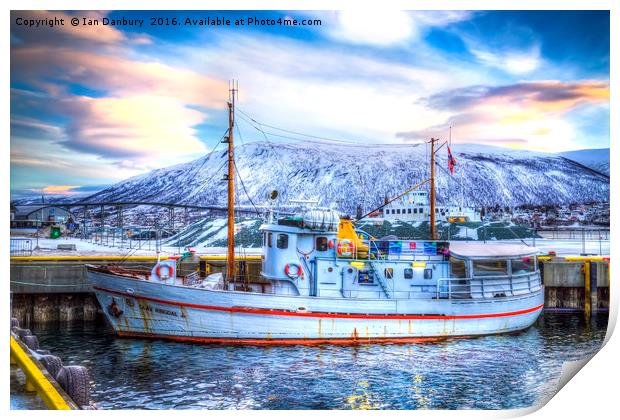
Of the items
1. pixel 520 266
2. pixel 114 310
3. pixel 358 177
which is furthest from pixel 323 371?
pixel 358 177

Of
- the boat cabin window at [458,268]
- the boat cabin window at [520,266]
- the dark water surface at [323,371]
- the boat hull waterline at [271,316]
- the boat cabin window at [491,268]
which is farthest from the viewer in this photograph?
the boat cabin window at [520,266]

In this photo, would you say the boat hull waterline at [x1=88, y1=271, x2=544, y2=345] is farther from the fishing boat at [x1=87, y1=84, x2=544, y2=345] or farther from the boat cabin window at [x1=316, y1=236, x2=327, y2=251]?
the boat cabin window at [x1=316, y1=236, x2=327, y2=251]

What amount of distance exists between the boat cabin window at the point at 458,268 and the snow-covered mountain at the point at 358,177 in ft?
132

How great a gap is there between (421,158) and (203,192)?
3245 cm

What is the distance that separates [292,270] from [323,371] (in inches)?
159

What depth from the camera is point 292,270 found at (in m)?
16.4

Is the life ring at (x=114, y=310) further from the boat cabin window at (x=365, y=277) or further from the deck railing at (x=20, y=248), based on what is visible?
the boat cabin window at (x=365, y=277)

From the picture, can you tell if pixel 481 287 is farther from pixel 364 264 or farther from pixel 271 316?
pixel 271 316

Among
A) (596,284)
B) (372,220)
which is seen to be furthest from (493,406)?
(372,220)

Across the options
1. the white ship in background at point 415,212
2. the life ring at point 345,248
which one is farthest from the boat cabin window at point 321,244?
the white ship in background at point 415,212

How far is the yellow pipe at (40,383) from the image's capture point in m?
7.89

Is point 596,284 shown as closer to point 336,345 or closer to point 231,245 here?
point 336,345

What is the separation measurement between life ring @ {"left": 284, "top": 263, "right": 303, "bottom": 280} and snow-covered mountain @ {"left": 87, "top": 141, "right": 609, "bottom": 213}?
39511 mm

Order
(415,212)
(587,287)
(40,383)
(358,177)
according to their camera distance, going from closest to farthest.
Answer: (40,383), (587,287), (415,212), (358,177)
